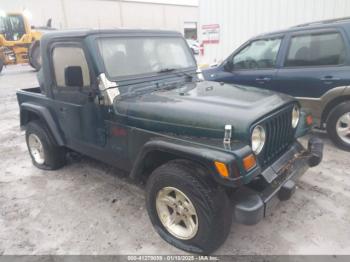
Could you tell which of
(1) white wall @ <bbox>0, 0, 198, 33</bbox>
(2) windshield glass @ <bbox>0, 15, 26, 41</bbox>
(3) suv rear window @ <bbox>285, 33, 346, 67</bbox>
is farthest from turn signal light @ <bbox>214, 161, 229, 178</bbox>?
(1) white wall @ <bbox>0, 0, 198, 33</bbox>

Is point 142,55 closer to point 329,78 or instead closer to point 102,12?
point 329,78

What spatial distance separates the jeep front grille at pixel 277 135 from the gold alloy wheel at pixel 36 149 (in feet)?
10.6

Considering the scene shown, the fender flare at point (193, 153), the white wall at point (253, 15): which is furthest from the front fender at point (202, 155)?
the white wall at point (253, 15)

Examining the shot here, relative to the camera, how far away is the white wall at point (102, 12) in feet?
104

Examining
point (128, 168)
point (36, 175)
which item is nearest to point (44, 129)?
point (36, 175)

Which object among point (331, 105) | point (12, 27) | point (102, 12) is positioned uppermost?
point (102, 12)

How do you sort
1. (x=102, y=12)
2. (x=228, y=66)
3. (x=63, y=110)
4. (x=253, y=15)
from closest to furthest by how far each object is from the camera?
(x=63, y=110), (x=228, y=66), (x=253, y=15), (x=102, y=12)

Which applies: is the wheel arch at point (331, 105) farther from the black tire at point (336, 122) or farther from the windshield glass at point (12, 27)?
the windshield glass at point (12, 27)

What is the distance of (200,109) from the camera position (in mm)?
2508

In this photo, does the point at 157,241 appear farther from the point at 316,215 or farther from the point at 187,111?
the point at 316,215

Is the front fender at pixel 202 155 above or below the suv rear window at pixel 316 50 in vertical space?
below

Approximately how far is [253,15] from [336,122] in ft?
15.8

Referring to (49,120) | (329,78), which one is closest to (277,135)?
(329,78)

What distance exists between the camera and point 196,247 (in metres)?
2.53
